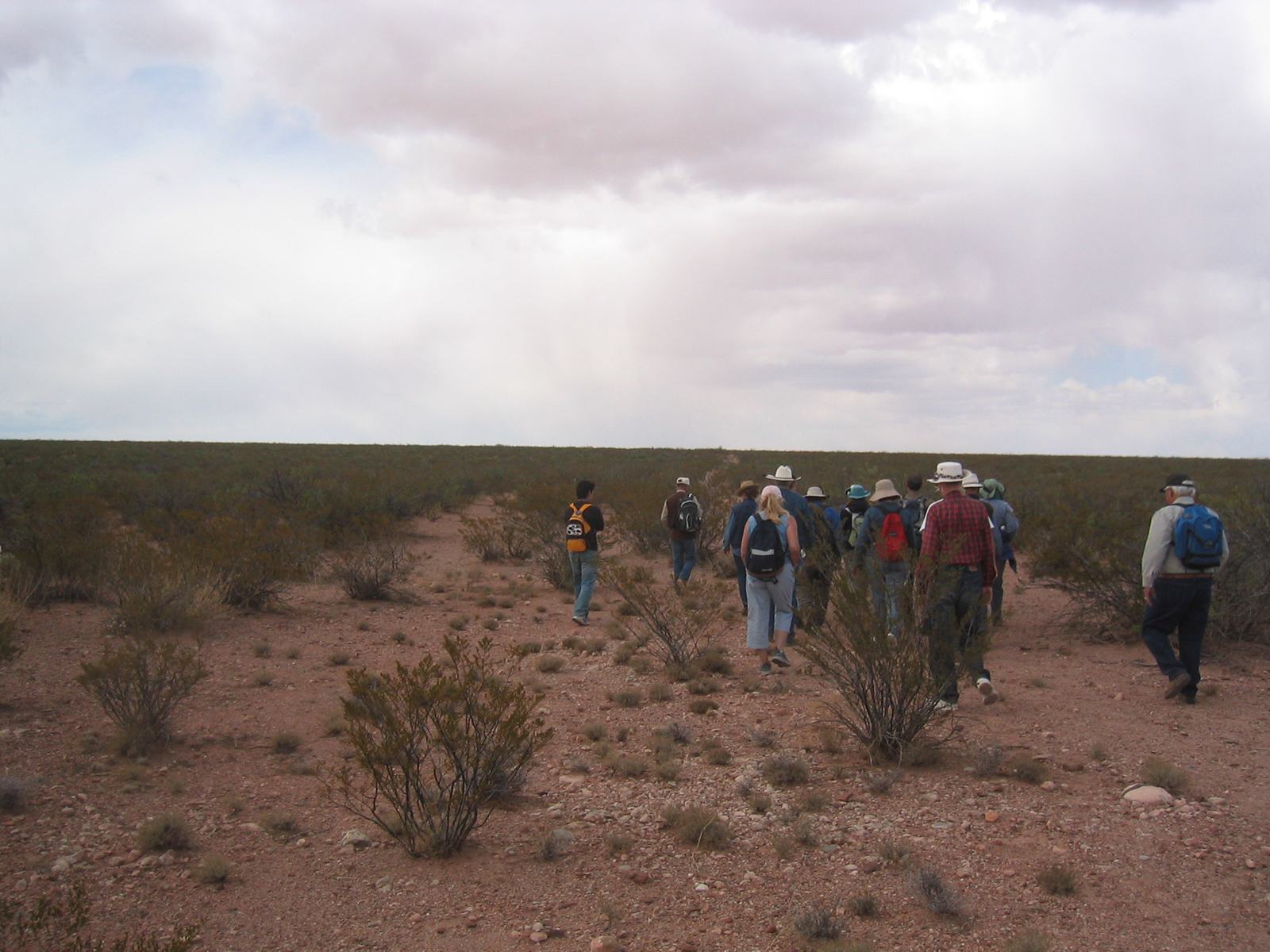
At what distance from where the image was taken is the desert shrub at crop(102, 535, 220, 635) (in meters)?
9.45

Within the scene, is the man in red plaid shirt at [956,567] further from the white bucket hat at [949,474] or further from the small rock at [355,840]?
the small rock at [355,840]

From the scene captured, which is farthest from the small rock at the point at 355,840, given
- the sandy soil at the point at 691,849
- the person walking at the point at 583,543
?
A: the person walking at the point at 583,543

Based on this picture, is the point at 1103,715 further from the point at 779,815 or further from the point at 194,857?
the point at 194,857

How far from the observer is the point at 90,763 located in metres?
6.42

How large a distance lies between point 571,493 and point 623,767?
10.4 metres

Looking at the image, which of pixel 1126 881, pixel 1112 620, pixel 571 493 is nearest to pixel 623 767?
pixel 1126 881

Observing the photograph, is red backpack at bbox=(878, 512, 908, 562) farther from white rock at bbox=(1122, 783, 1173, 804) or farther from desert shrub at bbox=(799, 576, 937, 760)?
white rock at bbox=(1122, 783, 1173, 804)

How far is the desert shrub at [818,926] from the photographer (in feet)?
13.8

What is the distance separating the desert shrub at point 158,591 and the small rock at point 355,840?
485cm

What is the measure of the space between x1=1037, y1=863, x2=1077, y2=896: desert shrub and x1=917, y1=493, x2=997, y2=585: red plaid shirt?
9.36 ft

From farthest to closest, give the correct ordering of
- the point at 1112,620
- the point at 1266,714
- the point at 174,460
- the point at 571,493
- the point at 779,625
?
the point at 174,460 → the point at 571,493 → the point at 1112,620 → the point at 779,625 → the point at 1266,714

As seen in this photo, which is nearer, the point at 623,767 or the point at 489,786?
the point at 489,786

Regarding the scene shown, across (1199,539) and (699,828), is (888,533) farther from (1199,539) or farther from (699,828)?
(699,828)

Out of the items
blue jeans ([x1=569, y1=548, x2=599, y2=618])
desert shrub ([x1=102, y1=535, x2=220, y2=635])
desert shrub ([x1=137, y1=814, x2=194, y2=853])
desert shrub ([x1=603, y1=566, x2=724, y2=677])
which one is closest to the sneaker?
desert shrub ([x1=603, y1=566, x2=724, y2=677])
